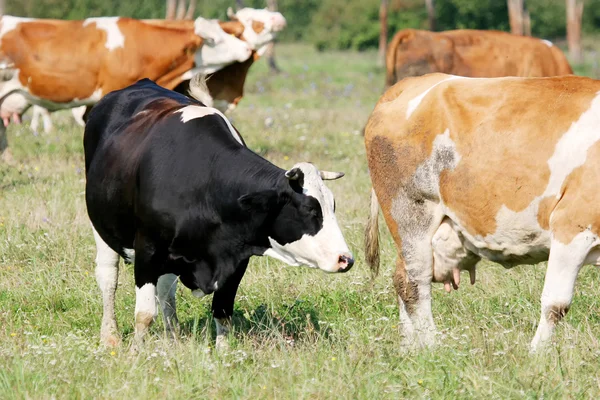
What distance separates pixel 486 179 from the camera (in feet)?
17.1

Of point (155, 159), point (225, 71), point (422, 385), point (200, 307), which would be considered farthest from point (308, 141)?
point (422, 385)

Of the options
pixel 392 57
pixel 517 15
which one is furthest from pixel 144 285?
pixel 517 15

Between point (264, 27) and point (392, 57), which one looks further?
point (392, 57)

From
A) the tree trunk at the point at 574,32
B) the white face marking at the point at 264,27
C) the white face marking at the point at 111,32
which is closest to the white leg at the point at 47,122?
the white face marking at the point at 111,32

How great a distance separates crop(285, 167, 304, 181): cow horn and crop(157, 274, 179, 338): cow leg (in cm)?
125

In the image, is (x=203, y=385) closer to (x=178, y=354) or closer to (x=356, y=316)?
(x=178, y=354)

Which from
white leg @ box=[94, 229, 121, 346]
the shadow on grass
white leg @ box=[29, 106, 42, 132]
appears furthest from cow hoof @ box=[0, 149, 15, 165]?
the shadow on grass

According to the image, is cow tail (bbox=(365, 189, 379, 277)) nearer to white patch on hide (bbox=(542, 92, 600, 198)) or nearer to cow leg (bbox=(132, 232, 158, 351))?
white patch on hide (bbox=(542, 92, 600, 198))

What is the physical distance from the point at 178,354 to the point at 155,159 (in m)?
1.11

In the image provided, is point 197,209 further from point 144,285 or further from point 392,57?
point 392,57

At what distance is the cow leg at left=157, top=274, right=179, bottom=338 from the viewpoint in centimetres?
561

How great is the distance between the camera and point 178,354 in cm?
464

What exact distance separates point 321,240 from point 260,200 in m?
0.36

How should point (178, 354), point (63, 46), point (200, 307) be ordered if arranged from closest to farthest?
point (178, 354)
point (200, 307)
point (63, 46)
